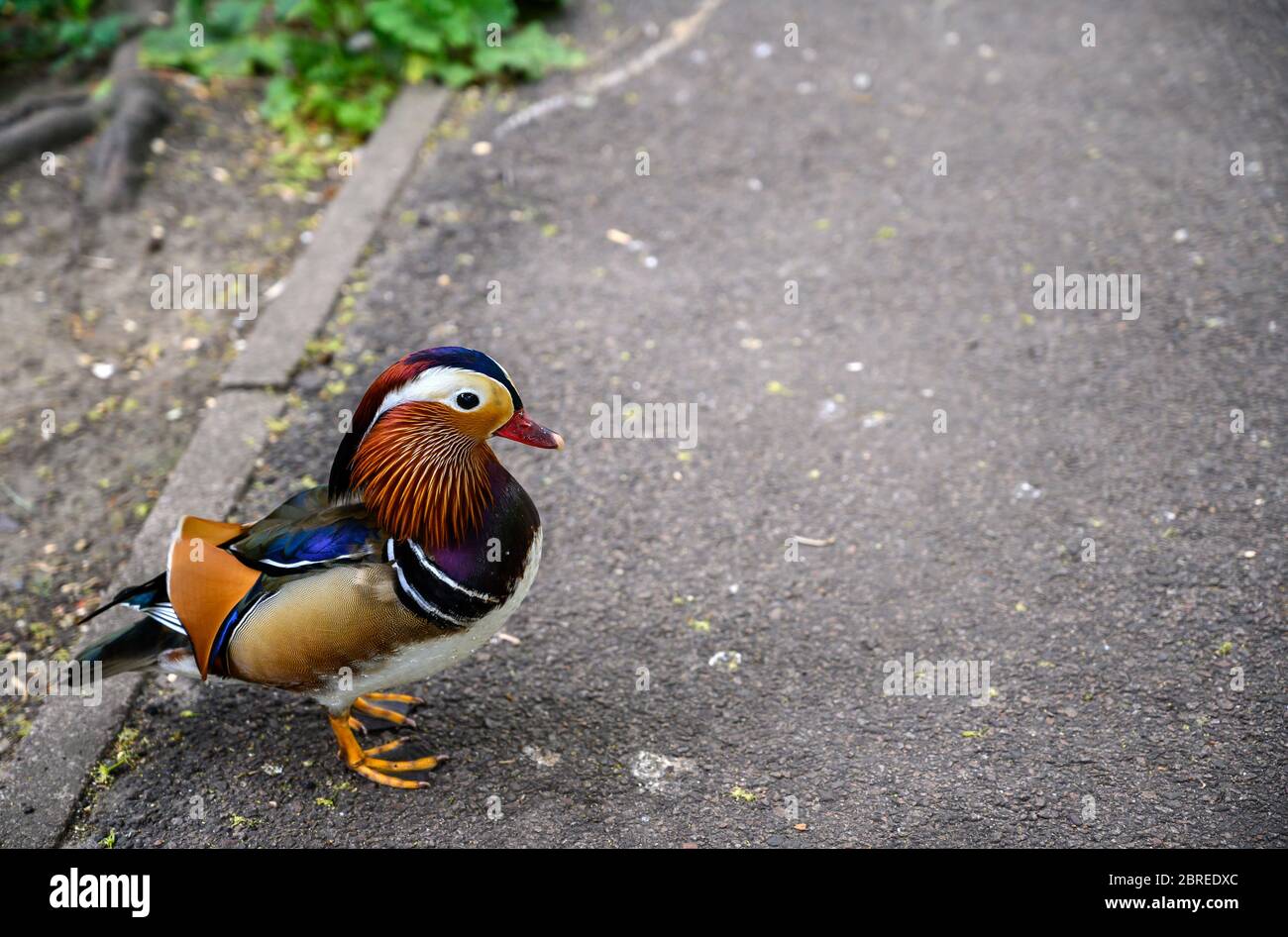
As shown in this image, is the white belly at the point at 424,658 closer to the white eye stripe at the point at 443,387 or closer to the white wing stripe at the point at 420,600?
the white wing stripe at the point at 420,600

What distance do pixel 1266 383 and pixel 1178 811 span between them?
2.12 metres

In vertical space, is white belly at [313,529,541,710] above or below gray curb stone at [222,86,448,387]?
below

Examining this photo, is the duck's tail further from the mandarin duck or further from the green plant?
the green plant

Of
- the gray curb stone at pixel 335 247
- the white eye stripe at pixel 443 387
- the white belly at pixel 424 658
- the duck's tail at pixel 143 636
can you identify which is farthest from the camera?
the gray curb stone at pixel 335 247

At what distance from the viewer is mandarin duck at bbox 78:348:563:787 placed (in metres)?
2.96

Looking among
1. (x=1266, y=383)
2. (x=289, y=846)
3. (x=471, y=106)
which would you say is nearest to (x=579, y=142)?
(x=471, y=106)

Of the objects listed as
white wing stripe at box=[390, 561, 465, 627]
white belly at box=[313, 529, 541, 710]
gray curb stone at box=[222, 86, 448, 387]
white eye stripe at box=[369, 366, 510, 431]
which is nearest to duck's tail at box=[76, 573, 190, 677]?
white belly at box=[313, 529, 541, 710]

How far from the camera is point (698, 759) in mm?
3352

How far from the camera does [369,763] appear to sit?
3.34m

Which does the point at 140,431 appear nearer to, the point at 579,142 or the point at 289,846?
the point at 289,846

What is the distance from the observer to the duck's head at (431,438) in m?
2.90

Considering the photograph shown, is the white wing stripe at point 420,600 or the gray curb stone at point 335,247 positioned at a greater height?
the gray curb stone at point 335,247

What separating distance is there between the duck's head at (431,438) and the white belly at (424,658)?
250mm

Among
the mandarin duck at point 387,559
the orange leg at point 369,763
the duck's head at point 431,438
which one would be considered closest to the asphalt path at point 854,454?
the orange leg at point 369,763
